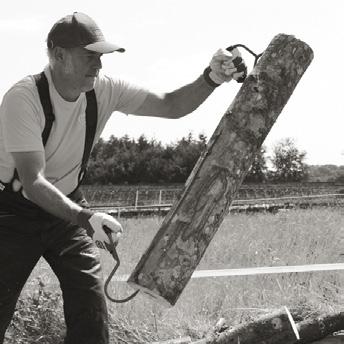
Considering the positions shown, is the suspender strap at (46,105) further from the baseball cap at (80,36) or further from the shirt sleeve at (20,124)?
the baseball cap at (80,36)

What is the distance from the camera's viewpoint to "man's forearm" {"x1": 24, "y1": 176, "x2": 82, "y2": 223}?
8.82ft

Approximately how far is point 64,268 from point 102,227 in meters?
0.56

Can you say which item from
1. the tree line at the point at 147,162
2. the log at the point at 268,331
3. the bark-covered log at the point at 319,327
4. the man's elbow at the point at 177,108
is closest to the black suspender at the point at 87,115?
the man's elbow at the point at 177,108

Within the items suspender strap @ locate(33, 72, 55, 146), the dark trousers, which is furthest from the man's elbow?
the dark trousers

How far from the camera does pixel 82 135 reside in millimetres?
3088

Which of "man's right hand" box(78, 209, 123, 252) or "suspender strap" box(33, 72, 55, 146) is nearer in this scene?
"man's right hand" box(78, 209, 123, 252)

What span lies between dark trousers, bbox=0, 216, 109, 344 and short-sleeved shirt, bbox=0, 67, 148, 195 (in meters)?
0.24

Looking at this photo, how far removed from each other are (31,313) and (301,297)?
6.04 feet

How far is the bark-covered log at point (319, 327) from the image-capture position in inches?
148

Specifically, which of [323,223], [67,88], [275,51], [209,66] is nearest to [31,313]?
[67,88]

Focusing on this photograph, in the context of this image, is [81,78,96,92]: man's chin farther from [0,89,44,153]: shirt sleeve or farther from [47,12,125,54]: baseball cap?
[0,89,44,153]: shirt sleeve

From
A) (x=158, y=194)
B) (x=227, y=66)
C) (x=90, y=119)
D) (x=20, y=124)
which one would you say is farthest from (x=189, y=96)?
(x=158, y=194)

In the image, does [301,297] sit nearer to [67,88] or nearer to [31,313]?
[31,313]

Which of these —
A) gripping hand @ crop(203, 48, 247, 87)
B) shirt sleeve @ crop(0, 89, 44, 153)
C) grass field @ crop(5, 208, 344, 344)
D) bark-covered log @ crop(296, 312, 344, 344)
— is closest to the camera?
shirt sleeve @ crop(0, 89, 44, 153)
